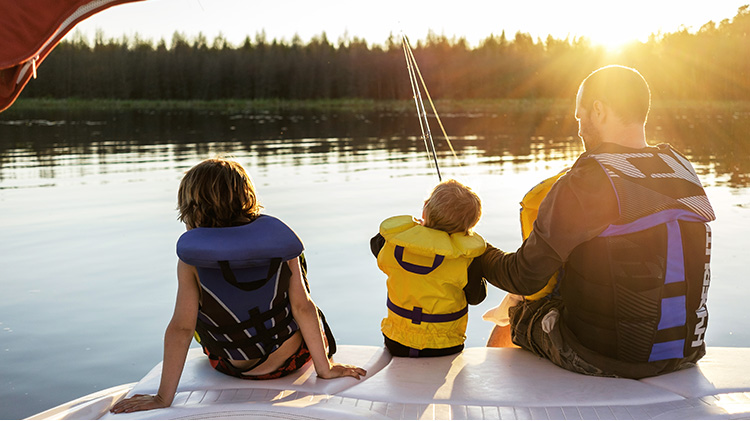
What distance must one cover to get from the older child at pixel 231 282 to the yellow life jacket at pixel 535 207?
827 mm

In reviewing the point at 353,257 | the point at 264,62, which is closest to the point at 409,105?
the point at 264,62

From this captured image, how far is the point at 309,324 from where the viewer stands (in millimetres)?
2314

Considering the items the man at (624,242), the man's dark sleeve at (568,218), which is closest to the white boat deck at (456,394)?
the man at (624,242)

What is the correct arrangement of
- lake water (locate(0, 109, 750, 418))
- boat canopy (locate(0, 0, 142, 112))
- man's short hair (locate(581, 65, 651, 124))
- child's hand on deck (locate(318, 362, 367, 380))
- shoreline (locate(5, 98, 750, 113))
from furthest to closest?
shoreline (locate(5, 98, 750, 113)) < lake water (locate(0, 109, 750, 418)) < child's hand on deck (locate(318, 362, 367, 380)) < man's short hair (locate(581, 65, 651, 124)) < boat canopy (locate(0, 0, 142, 112))

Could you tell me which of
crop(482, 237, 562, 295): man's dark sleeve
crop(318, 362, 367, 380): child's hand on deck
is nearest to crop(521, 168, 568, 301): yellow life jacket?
crop(482, 237, 562, 295): man's dark sleeve

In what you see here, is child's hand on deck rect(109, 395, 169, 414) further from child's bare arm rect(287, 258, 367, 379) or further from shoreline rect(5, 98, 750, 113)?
shoreline rect(5, 98, 750, 113)

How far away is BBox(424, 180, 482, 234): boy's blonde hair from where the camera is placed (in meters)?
2.46

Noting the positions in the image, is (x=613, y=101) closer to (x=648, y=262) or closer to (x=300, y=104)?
(x=648, y=262)

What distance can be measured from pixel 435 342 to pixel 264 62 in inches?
2144

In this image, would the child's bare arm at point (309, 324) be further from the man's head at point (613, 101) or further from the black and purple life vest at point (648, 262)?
the man's head at point (613, 101)

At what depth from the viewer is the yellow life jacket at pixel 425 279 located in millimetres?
2441

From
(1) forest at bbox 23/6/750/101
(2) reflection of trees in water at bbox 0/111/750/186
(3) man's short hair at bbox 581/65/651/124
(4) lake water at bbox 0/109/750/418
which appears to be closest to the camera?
(3) man's short hair at bbox 581/65/651/124

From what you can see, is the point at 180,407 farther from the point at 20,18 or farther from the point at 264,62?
the point at 264,62

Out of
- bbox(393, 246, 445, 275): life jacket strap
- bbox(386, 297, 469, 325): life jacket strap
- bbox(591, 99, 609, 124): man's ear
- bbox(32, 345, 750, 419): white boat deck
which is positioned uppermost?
bbox(591, 99, 609, 124): man's ear
